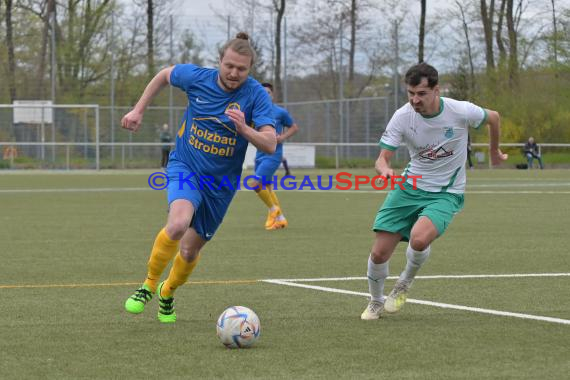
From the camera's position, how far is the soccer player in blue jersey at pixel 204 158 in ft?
23.3

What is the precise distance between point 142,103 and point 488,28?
47.6 meters

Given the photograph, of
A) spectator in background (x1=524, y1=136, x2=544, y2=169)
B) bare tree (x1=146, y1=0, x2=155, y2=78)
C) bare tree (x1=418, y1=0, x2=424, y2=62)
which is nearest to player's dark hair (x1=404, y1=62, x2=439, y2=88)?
spectator in background (x1=524, y1=136, x2=544, y2=169)

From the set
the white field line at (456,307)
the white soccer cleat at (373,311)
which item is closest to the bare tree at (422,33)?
the white field line at (456,307)

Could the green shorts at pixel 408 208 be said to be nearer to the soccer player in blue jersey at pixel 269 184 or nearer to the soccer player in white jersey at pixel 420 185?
the soccer player in white jersey at pixel 420 185

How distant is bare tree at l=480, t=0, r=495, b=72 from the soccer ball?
46.5 meters

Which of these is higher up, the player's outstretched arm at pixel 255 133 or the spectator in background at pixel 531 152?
→ the player's outstretched arm at pixel 255 133

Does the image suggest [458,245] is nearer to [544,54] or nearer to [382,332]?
[382,332]

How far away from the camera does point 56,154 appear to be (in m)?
40.4

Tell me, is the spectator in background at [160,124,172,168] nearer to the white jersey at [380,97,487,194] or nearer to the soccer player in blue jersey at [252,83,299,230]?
the soccer player in blue jersey at [252,83,299,230]

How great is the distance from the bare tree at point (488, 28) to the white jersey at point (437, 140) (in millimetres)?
44635

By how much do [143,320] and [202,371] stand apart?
184cm

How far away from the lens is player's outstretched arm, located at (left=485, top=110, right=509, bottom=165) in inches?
309

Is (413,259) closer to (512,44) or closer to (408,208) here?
(408,208)

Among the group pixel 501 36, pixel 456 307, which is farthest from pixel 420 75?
pixel 501 36
